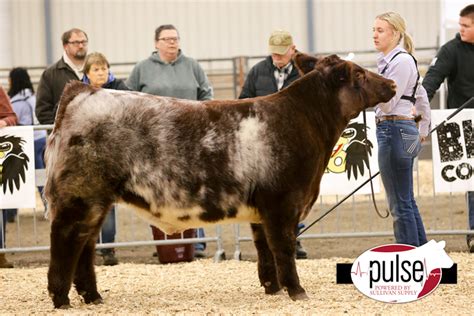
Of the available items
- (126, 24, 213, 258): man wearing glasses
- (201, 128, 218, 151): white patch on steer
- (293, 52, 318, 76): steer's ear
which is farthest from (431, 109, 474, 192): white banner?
(201, 128, 218, 151): white patch on steer

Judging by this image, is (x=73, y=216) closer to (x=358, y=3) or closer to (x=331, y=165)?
(x=331, y=165)

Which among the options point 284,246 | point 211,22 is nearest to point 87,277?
point 284,246

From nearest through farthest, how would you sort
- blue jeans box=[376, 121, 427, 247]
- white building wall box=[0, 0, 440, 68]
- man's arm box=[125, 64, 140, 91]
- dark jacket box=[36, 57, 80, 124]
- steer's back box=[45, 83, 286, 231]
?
steer's back box=[45, 83, 286, 231] → blue jeans box=[376, 121, 427, 247] → dark jacket box=[36, 57, 80, 124] → man's arm box=[125, 64, 140, 91] → white building wall box=[0, 0, 440, 68]

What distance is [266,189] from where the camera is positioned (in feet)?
24.3

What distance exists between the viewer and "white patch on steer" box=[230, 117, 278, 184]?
7418mm

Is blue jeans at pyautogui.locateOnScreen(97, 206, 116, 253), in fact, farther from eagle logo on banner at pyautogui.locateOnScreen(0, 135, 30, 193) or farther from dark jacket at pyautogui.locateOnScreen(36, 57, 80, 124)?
dark jacket at pyautogui.locateOnScreen(36, 57, 80, 124)

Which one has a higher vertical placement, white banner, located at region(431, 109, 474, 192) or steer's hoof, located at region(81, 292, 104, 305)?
white banner, located at region(431, 109, 474, 192)

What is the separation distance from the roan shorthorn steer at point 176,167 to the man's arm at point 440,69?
A: 2947mm

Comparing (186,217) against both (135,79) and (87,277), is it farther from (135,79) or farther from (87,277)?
(135,79)

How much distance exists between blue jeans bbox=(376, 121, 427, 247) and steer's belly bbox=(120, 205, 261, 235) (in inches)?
54.9

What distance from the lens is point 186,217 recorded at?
747 cm

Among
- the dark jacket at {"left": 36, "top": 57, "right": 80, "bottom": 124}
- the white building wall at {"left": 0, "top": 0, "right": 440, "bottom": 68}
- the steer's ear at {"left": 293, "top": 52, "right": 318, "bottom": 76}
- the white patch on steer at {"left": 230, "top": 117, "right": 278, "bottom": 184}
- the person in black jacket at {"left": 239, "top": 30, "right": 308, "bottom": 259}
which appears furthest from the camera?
the white building wall at {"left": 0, "top": 0, "right": 440, "bottom": 68}

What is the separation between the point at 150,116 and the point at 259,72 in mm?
3408

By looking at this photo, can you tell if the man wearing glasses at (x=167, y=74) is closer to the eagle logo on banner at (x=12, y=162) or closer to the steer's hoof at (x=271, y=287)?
the eagle logo on banner at (x=12, y=162)
